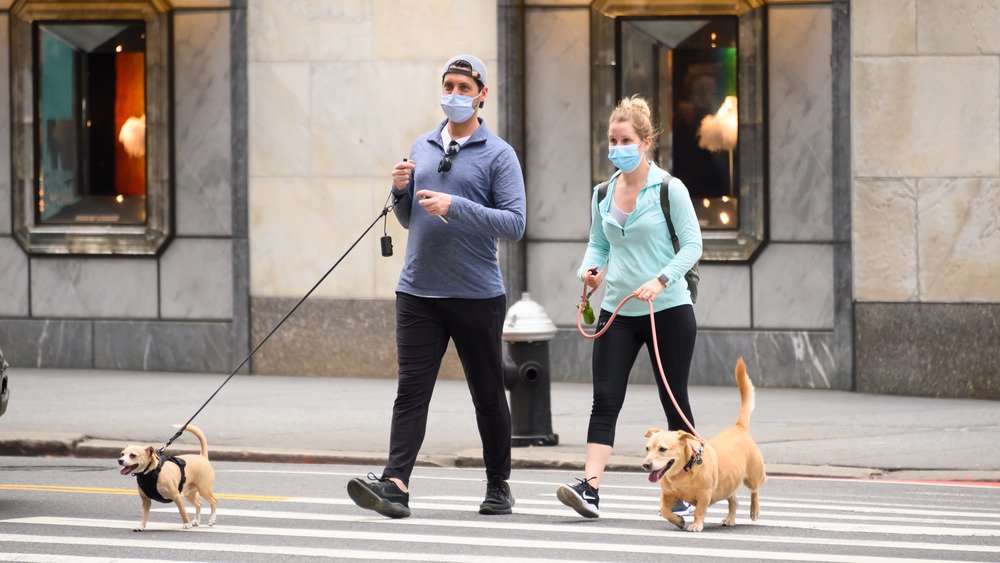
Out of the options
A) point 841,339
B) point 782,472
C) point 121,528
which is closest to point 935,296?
point 841,339

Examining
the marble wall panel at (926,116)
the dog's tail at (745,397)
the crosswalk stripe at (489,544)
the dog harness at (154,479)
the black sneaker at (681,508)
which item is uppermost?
the marble wall panel at (926,116)

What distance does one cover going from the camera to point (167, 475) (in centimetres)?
721

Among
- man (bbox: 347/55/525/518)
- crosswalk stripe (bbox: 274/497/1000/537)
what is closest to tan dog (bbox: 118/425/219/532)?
man (bbox: 347/55/525/518)

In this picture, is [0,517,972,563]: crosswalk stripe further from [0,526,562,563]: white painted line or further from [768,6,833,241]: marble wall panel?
[768,6,833,241]: marble wall panel

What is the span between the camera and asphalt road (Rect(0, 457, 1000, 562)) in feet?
23.0

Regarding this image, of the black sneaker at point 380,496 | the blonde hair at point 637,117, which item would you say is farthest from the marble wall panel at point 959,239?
the black sneaker at point 380,496

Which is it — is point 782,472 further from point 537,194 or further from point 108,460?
point 537,194

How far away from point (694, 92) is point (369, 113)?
118 inches

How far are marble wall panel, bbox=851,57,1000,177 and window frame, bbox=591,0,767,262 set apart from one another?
95 centimetres

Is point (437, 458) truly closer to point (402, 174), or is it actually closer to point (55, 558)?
point (402, 174)

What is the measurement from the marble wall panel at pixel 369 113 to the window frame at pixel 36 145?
1586mm

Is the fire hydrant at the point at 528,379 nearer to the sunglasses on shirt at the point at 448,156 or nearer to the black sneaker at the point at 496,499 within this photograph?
the black sneaker at the point at 496,499

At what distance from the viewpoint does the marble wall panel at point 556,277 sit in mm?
15883

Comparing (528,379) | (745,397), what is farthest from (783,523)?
(528,379)
